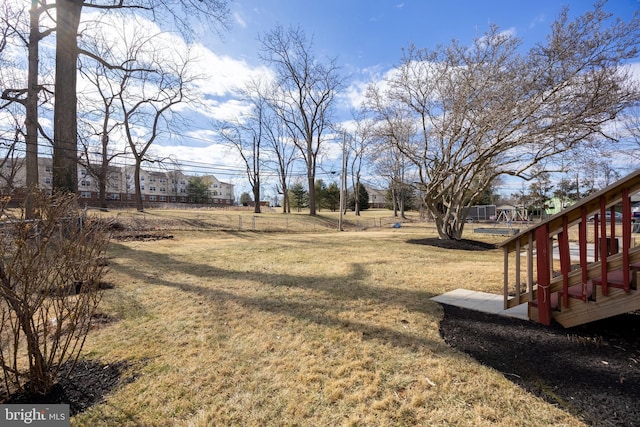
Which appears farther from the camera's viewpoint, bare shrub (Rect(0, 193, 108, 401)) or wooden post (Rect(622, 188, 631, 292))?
wooden post (Rect(622, 188, 631, 292))

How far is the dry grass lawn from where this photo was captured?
1882 mm

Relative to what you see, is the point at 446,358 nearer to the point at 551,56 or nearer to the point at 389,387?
the point at 389,387

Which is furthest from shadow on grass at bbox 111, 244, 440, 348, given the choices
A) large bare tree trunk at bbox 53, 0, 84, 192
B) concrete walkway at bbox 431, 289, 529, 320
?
large bare tree trunk at bbox 53, 0, 84, 192

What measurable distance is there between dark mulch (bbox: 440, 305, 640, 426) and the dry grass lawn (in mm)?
183

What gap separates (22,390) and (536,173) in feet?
45.6

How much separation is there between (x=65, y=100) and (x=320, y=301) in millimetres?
9550

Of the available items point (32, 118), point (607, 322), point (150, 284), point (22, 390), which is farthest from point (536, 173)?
point (32, 118)

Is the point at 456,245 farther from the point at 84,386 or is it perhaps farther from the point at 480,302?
the point at 84,386

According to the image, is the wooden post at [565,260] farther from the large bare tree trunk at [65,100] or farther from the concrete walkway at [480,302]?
the large bare tree trunk at [65,100]

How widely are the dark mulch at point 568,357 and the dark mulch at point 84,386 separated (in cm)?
312

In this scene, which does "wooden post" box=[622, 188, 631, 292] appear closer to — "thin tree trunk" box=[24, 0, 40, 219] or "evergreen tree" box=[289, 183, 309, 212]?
"thin tree trunk" box=[24, 0, 40, 219]

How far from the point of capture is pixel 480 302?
4.11 meters

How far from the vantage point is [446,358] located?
2555 millimetres

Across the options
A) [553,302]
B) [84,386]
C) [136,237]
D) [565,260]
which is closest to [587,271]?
[565,260]
